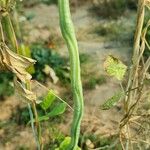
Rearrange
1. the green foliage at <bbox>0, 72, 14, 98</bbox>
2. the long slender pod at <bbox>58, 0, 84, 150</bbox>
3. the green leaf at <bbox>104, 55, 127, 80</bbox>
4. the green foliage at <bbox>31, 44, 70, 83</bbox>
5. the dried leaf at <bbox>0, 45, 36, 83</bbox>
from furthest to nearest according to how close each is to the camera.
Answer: the green foliage at <bbox>31, 44, 70, 83</bbox> → the green foliage at <bbox>0, 72, 14, 98</bbox> → the green leaf at <bbox>104, 55, 127, 80</bbox> → the dried leaf at <bbox>0, 45, 36, 83</bbox> → the long slender pod at <bbox>58, 0, 84, 150</bbox>

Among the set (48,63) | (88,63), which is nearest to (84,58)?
(88,63)

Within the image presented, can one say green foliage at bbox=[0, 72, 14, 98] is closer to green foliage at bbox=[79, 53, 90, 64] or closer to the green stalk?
green foliage at bbox=[79, 53, 90, 64]

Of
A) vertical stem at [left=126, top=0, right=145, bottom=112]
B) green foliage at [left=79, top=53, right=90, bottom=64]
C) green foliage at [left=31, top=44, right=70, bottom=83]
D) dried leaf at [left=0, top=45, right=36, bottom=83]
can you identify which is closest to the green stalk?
dried leaf at [left=0, top=45, right=36, bottom=83]

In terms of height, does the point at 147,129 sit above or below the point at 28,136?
above

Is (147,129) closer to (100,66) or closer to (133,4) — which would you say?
(100,66)

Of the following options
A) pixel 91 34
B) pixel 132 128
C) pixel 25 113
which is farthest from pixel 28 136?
pixel 91 34

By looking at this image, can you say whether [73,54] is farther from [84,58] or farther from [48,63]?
[84,58]

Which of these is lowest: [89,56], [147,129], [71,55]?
[89,56]

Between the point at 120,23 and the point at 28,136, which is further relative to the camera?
the point at 120,23
